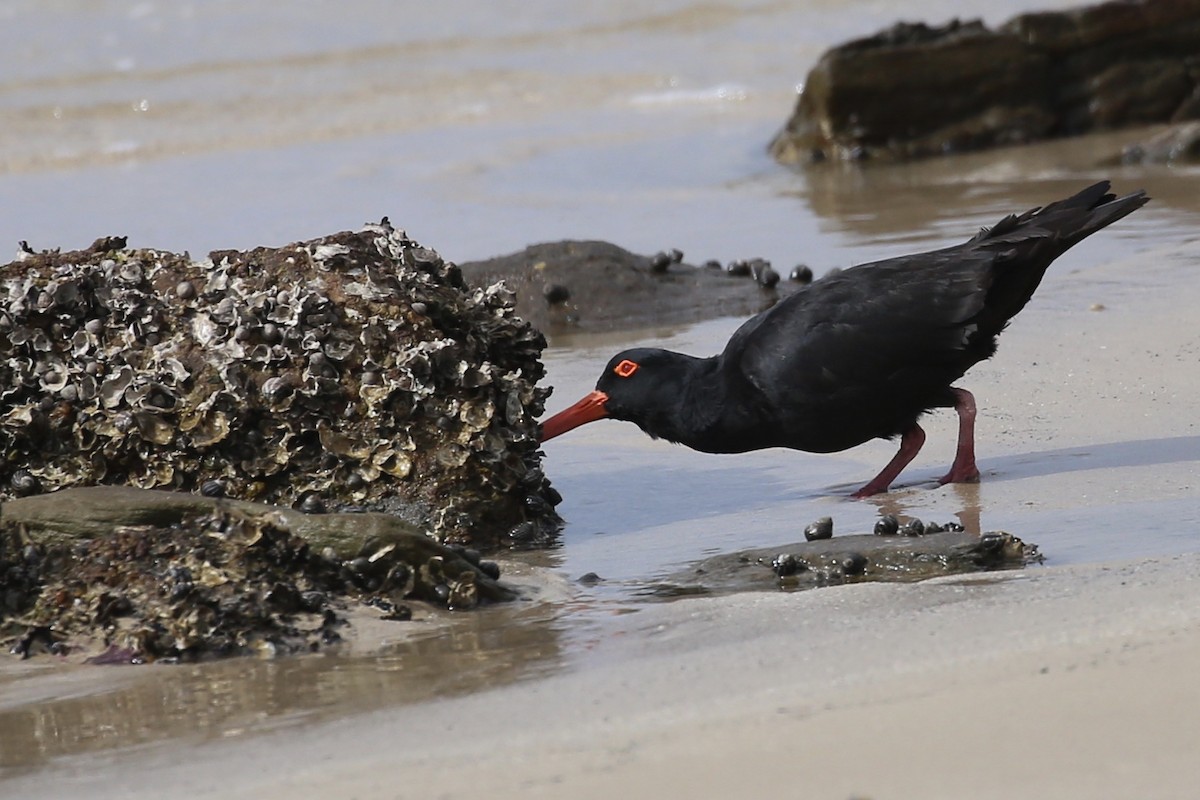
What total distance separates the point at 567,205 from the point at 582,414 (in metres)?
6.54

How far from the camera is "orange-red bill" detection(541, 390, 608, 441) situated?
22.1 ft

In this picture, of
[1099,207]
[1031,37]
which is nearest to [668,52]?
[1031,37]

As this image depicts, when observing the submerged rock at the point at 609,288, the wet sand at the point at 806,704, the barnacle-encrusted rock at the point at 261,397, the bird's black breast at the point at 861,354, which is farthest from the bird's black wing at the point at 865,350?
the submerged rock at the point at 609,288

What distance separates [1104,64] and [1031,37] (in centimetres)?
74

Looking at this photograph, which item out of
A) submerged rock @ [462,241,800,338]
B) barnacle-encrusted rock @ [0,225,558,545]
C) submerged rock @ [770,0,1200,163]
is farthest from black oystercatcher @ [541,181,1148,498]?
submerged rock @ [770,0,1200,163]

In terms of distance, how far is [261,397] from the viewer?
5.68 meters

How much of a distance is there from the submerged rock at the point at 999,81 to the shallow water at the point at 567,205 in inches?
23.5

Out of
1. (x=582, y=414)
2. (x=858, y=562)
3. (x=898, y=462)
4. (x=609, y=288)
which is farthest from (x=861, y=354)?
(x=609, y=288)

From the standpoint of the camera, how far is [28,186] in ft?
49.9

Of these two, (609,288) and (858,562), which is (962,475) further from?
(609,288)

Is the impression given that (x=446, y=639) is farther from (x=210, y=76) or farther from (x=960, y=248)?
(x=210, y=76)

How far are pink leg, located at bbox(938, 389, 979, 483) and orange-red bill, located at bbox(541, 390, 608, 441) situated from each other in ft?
4.49

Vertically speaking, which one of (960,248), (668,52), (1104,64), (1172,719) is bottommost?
(1172,719)

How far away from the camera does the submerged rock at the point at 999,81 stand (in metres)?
14.7
